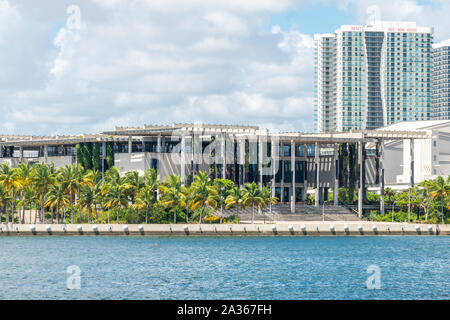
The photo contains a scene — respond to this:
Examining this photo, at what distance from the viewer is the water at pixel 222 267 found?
210 feet

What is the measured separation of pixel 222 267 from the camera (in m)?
80.7

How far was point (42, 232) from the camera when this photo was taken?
117562mm

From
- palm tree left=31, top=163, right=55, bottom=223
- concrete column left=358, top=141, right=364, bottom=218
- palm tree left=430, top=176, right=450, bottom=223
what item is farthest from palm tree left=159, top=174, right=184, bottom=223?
palm tree left=430, top=176, right=450, bottom=223

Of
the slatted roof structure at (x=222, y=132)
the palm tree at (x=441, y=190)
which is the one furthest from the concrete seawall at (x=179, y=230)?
the slatted roof structure at (x=222, y=132)

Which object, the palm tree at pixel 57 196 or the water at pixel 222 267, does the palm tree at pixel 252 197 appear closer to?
the water at pixel 222 267

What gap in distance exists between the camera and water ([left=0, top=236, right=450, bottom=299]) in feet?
210

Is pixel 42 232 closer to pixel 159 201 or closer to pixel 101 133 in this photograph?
pixel 159 201

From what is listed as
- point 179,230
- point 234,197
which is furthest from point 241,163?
point 179,230

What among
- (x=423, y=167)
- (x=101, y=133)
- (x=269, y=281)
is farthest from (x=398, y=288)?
(x=423, y=167)

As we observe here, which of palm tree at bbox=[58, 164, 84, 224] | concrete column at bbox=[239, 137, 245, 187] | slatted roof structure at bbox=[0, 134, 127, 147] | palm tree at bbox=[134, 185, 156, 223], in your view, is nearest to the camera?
palm tree at bbox=[134, 185, 156, 223]

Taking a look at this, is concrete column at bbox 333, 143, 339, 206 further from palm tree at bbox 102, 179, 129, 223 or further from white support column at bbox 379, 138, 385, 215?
palm tree at bbox 102, 179, 129, 223

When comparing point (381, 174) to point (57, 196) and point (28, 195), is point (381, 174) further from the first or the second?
point (28, 195)

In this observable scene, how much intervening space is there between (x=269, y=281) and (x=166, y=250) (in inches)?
1152
